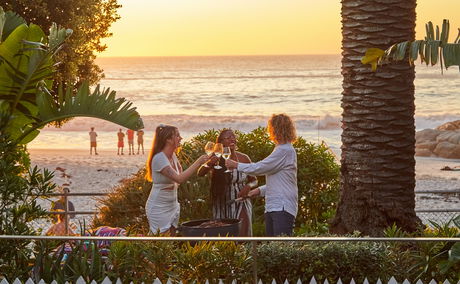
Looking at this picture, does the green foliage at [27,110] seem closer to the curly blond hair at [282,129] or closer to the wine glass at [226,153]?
the wine glass at [226,153]

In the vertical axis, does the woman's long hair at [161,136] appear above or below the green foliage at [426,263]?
above

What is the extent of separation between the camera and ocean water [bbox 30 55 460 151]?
61.6m

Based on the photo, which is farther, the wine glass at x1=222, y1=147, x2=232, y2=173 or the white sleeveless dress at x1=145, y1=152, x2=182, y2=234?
the wine glass at x1=222, y1=147, x2=232, y2=173

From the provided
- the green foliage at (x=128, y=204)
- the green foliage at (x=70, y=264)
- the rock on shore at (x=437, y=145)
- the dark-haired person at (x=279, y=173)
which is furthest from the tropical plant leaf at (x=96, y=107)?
the rock on shore at (x=437, y=145)

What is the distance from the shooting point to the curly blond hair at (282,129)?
9.41 metres

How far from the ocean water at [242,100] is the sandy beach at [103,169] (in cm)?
391

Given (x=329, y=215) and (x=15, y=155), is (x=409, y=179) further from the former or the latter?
(x=15, y=155)

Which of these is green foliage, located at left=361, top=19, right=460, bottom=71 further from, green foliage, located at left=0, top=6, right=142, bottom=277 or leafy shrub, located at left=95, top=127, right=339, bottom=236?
leafy shrub, located at left=95, top=127, right=339, bottom=236

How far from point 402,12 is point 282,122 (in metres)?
1.85

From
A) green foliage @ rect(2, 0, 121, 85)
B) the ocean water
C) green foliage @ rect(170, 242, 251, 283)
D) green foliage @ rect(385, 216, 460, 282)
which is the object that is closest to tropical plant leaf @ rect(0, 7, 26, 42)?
green foliage @ rect(170, 242, 251, 283)

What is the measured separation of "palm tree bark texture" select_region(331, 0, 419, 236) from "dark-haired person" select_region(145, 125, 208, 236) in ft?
6.10

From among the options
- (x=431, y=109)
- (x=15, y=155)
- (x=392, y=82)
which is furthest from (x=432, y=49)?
(x=431, y=109)

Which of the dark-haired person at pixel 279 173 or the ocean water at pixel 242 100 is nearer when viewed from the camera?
the dark-haired person at pixel 279 173

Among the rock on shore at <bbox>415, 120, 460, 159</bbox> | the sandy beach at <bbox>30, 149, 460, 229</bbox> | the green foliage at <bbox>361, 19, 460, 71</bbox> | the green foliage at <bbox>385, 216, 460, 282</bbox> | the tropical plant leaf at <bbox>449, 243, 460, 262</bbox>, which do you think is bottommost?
the sandy beach at <bbox>30, 149, 460, 229</bbox>
